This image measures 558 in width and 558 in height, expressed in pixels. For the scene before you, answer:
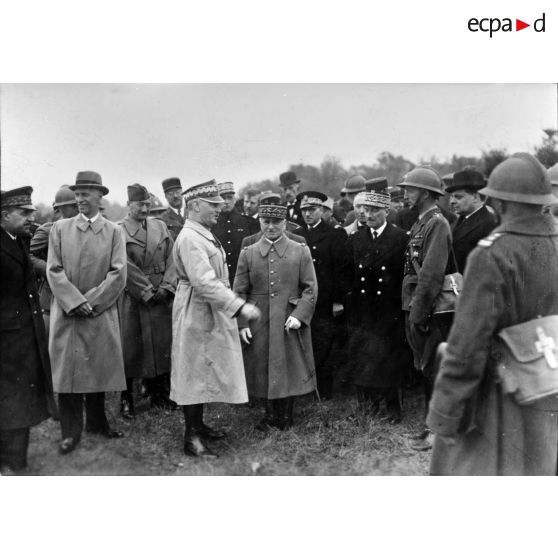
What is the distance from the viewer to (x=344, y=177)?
5.44m

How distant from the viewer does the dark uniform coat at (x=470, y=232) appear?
417 centimetres

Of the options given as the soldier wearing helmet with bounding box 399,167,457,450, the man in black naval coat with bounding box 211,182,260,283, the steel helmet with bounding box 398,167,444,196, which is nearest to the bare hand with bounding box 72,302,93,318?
the man in black naval coat with bounding box 211,182,260,283

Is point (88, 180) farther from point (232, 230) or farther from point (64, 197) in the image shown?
point (232, 230)

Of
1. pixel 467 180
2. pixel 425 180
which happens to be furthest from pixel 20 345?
pixel 467 180

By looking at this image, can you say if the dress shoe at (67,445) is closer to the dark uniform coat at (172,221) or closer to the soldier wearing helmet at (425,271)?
the dark uniform coat at (172,221)

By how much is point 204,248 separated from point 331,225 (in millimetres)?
1945

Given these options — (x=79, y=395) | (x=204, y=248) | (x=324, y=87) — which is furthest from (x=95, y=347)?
(x=324, y=87)

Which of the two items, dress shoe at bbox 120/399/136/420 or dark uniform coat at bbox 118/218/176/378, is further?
dark uniform coat at bbox 118/218/176/378

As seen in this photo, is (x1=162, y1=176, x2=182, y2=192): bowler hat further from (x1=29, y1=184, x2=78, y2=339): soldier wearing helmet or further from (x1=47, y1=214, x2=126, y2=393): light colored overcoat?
(x1=29, y1=184, x2=78, y2=339): soldier wearing helmet

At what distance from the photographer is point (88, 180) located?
14.6 feet

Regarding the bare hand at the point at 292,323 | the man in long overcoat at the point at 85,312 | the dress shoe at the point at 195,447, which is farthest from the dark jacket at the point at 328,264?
the man in long overcoat at the point at 85,312

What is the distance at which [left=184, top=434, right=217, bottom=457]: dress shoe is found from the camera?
14.2ft

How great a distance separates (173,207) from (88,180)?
1.05 metres

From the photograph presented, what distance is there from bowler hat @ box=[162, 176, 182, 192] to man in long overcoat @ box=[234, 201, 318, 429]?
78cm
